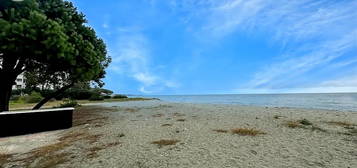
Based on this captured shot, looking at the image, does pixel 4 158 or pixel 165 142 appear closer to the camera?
pixel 4 158

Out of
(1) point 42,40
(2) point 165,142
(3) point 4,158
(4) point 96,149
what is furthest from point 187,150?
(1) point 42,40

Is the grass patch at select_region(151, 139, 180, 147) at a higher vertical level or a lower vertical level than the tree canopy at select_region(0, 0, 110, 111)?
lower

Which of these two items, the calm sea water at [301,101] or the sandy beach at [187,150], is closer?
the sandy beach at [187,150]

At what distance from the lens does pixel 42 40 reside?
9695 mm

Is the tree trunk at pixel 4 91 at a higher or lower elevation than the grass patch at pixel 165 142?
higher

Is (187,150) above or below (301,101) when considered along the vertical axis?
below

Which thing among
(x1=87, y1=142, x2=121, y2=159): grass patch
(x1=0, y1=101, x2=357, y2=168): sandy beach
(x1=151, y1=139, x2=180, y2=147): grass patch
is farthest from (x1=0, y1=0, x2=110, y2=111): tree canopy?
(x1=151, y1=139, x2=180, y2=147): grass patch

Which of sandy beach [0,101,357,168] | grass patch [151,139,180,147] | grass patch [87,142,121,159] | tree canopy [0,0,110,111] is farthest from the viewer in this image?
tree canopy [0,0,110,111]

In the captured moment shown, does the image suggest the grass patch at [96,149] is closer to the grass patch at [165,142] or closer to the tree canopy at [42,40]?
the grass patch at [165,142]

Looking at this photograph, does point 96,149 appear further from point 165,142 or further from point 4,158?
point 4,158

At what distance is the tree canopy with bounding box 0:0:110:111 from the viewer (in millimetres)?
9422

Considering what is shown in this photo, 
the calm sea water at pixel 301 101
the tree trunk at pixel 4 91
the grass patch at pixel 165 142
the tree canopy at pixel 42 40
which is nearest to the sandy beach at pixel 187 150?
the grass patch at pixel 165 142

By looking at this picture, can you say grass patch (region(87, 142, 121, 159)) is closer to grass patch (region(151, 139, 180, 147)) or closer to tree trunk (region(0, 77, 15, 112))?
grass patch (region(151, 139, 180, 147))

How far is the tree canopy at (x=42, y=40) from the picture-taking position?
30.9 ft
